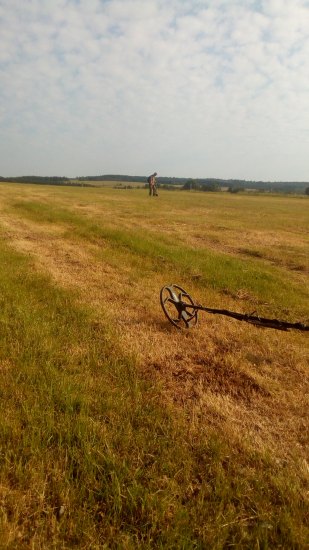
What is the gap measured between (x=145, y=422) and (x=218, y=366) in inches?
75.6

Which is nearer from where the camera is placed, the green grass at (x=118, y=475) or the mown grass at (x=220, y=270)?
the green grass at (x=118, y=475)

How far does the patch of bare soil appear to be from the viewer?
13.2ft

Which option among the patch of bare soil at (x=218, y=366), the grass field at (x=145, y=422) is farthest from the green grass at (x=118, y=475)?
Result: the patch of bare soil at (x=218, y=366)

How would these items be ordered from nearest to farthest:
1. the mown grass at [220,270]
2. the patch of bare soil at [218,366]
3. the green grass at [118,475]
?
the green grass at [118,475], the patch of bare soil at [218,366], the mown grass at [220,270]

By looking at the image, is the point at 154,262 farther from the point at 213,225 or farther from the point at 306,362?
the point at 213,225

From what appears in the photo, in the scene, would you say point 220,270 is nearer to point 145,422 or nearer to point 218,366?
point 218,366

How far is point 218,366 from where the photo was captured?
534cm

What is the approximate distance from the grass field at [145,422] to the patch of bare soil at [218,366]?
26 mm

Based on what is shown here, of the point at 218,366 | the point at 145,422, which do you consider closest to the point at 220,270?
the point at 218,366

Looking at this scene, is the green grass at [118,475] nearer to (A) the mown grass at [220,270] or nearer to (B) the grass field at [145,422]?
(B) the grass field at [145,422]

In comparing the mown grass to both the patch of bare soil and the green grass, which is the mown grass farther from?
the green grass

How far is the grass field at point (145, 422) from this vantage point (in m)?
2.71

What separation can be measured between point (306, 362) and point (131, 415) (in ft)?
10.9

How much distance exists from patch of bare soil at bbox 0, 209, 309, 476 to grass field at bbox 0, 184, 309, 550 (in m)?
0.03
